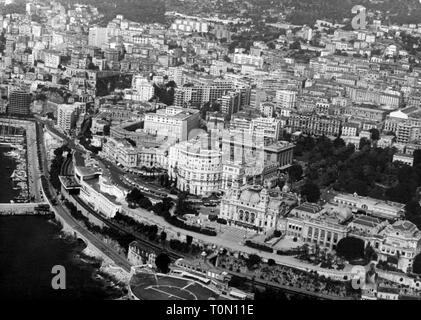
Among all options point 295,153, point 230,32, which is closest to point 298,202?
point 295,153

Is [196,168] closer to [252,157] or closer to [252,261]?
[252,157]

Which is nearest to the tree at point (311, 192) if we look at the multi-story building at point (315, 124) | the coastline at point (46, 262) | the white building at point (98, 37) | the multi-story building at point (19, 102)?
the coastline at point (46, 262)

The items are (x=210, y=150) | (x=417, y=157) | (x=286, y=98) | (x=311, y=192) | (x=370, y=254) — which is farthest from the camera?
(x=286, y=98)

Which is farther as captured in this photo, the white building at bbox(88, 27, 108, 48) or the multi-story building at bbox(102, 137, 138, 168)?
the white building at bbox(88, 27, 108, 48)

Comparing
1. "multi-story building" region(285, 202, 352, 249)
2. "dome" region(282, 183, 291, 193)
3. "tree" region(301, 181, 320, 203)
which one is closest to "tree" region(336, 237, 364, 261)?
"multi-story building" region(285, 202, 352, 249)

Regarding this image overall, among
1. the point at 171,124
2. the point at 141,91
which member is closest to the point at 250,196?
the point at 171,124

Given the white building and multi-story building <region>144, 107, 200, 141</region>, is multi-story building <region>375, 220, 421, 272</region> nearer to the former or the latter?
multi-story building <region>144, 107, 200, 141</region>
